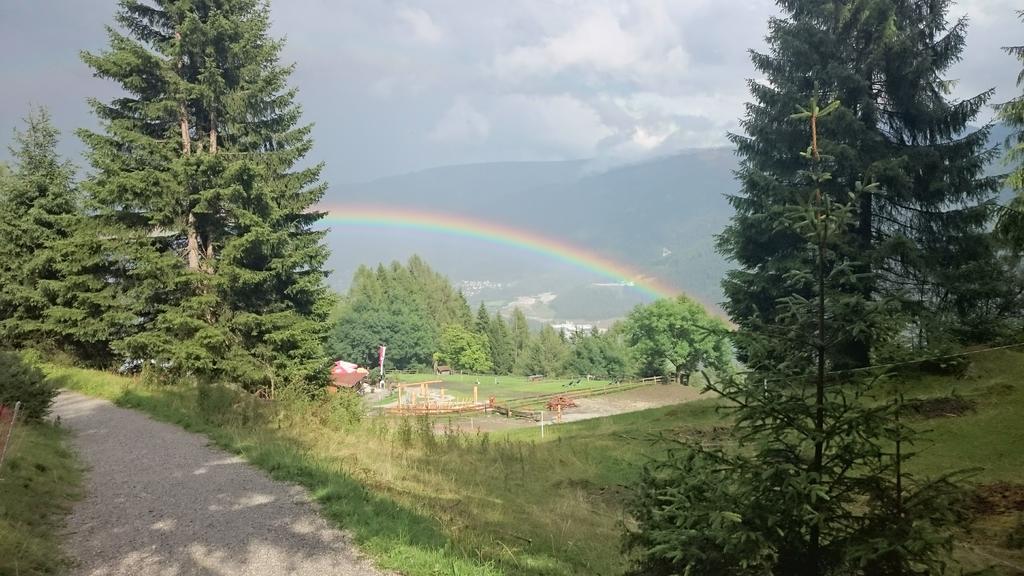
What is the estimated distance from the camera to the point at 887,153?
15750 millimetres

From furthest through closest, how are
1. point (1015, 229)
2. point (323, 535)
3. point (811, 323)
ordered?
point (1015, 229) → point (323, 535) → point (811, 323)

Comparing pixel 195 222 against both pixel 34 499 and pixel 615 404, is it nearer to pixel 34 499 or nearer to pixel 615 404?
pixel 34 499

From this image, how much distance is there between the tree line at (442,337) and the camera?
9525cm

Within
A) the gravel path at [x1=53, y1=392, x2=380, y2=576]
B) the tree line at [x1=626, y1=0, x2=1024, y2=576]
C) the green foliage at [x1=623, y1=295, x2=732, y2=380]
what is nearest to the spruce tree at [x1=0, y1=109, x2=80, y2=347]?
the gravel path at [x1=53, y1=392, x2=380, y2=576]

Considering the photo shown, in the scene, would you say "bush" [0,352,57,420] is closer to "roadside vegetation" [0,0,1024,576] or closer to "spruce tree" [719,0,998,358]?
"roadside vegetation" [0,0,1024,576]

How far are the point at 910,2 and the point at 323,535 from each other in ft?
65.7

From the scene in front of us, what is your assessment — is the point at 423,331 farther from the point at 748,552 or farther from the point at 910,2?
the point at 748,552

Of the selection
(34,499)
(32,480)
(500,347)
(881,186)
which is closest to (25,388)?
(32,480)

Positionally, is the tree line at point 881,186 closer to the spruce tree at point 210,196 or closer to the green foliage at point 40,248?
the spruce tree at point 210,196

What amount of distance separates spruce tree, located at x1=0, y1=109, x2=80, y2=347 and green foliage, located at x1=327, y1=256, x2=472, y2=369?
66400mm

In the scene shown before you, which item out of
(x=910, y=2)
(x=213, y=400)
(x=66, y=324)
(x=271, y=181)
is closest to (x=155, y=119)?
(x=271, y=181)

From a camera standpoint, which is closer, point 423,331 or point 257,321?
point 257,321

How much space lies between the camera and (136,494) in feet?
22.5

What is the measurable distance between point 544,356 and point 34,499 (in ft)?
344
